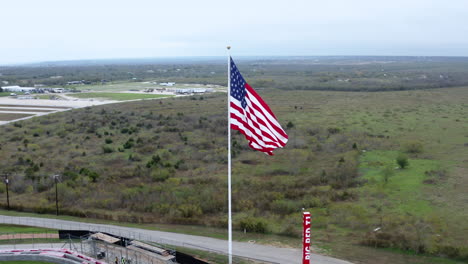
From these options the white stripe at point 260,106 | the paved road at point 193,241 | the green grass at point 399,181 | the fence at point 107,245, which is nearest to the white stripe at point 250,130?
the white stripe at point 260,106

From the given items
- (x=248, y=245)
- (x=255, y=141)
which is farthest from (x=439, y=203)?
(x=255, y=141)

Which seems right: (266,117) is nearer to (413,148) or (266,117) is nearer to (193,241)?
(193,241)

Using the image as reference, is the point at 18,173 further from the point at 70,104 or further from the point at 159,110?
the point at 70,104

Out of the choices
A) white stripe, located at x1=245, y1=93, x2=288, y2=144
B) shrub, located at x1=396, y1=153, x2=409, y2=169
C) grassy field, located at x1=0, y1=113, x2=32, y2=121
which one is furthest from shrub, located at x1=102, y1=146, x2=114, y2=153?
white stripe, located at x1=245, y1=93, x2=288, y2=144

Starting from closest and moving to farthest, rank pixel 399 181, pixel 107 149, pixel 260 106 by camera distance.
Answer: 1. pixel 260 106
2. pixel 399 181
3. pixel 107 149

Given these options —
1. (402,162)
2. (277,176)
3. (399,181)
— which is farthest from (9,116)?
(399,181)

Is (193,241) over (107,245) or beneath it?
beneath
